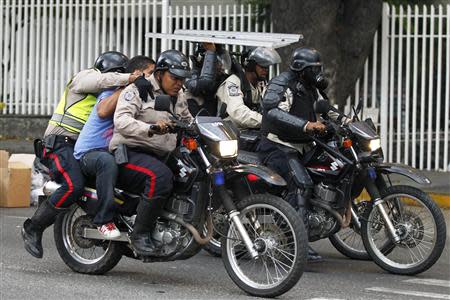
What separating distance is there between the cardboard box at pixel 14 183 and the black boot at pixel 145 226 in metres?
5.21

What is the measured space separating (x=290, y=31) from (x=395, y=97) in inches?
74.3

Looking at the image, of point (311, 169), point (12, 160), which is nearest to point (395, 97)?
point (12, 160)

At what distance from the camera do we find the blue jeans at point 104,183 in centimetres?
Answer: 793

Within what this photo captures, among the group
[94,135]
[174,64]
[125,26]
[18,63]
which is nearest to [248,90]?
[174,64]

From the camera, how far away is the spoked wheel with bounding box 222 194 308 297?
724cm

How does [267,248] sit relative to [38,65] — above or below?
below

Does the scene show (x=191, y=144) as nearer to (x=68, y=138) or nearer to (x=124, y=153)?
(x=124, y=153)

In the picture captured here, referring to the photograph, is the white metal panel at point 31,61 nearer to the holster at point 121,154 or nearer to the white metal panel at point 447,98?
the white metal panel at point 447,98

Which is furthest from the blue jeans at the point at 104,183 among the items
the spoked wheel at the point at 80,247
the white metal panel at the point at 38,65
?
the white metal panel at the point at 38,65

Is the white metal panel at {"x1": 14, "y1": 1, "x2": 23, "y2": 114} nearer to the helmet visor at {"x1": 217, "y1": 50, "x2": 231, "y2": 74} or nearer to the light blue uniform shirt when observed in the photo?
the helmet visor at {"x1": 217, "y1": 50, "x2": 231, "y2": 74}

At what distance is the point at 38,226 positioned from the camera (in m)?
8.40

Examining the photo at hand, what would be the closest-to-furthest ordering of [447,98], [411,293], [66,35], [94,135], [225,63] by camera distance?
[411,293] < [94,135] < [225,63] < [447,98] < [66,35]

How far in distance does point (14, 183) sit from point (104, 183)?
204 inches

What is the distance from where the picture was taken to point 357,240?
31.3ft
